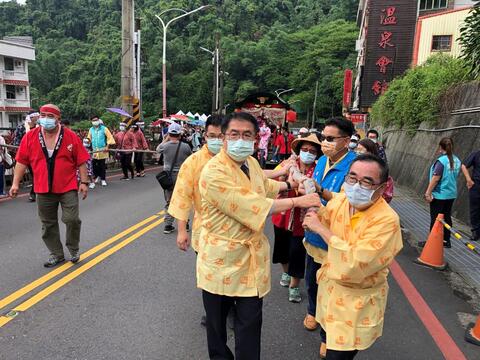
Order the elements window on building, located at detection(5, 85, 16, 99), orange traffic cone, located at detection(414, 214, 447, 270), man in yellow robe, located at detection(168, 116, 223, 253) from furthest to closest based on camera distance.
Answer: window on building, located at detection(5, 85, 16, 99), orange traffic cone, located at detection(414, 214, 447, 270), man in yellow robe, located at detection(168, 116, 223, 253)

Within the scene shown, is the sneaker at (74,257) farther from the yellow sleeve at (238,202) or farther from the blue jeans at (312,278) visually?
the yellow sleeve at (238,202)

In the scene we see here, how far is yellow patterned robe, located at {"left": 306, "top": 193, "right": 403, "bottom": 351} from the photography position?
85.4 inches

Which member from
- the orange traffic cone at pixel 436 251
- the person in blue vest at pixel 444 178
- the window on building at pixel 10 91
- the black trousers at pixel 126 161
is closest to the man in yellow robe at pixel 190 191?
the orange traffic cone at pixel 436 251

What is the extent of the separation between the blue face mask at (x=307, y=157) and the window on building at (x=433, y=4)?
32.3m

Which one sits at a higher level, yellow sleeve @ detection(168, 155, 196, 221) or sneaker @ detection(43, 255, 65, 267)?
yellow sleeve @ detection(168, 155, 196, 221)

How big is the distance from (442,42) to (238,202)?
29.4 metres

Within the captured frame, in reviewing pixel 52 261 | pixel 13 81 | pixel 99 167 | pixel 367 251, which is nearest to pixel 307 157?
pixel 367 251

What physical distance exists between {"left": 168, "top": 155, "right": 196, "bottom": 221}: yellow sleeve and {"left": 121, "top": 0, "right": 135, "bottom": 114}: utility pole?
1246 centimetres

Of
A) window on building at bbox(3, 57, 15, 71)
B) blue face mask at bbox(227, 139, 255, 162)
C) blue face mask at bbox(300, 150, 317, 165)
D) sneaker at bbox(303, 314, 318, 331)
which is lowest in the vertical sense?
sneaker at bbox(303, 314, 318, 331)

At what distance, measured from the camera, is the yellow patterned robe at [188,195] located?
3.21 m

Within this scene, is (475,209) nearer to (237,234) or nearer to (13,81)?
(237,234)

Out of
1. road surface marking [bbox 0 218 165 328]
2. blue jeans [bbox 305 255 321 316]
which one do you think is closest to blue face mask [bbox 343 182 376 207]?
blue jeans [bbox 305 255 321 316]

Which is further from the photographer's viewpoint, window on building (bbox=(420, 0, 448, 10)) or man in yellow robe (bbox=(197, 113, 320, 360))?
window on building (bbox=(420, 0, 448, 10))

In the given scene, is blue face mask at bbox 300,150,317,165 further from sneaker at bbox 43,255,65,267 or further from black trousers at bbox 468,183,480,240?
black trousers at bbox 468,183,480,240
